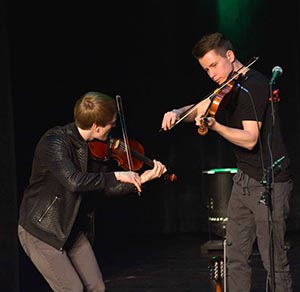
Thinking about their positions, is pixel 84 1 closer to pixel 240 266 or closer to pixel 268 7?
pixel 268 7

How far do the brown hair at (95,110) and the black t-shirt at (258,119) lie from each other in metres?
0.70

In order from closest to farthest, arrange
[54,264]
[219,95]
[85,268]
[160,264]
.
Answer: [54,264]
[85,268]
[219,95]
[160,264]

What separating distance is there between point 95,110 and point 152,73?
5.42 metres

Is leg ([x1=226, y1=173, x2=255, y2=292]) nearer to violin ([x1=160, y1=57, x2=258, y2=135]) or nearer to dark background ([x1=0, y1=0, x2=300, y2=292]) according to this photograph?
violin ([x1=160, y1=57, x2=258, y2=135])

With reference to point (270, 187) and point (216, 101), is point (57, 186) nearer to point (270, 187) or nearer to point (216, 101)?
point (216, 101)

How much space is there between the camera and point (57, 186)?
415 cm

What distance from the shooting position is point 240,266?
4.76m

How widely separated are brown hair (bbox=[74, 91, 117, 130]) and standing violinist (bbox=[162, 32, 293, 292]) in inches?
20.5

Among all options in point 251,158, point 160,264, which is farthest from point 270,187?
point 160,264

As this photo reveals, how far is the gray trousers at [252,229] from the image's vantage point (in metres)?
4.52

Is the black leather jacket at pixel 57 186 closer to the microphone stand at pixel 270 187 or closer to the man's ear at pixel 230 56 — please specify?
the microphone stand at pixel 270 187

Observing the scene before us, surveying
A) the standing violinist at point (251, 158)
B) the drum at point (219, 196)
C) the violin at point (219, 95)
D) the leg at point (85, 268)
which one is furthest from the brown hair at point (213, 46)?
the drum at point (219, 196)

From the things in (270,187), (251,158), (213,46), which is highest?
(213,46)

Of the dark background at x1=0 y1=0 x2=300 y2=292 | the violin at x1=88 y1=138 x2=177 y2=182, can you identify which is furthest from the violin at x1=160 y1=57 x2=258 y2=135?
the dark background at x1=0 y1=0 x2=300 y2=292
